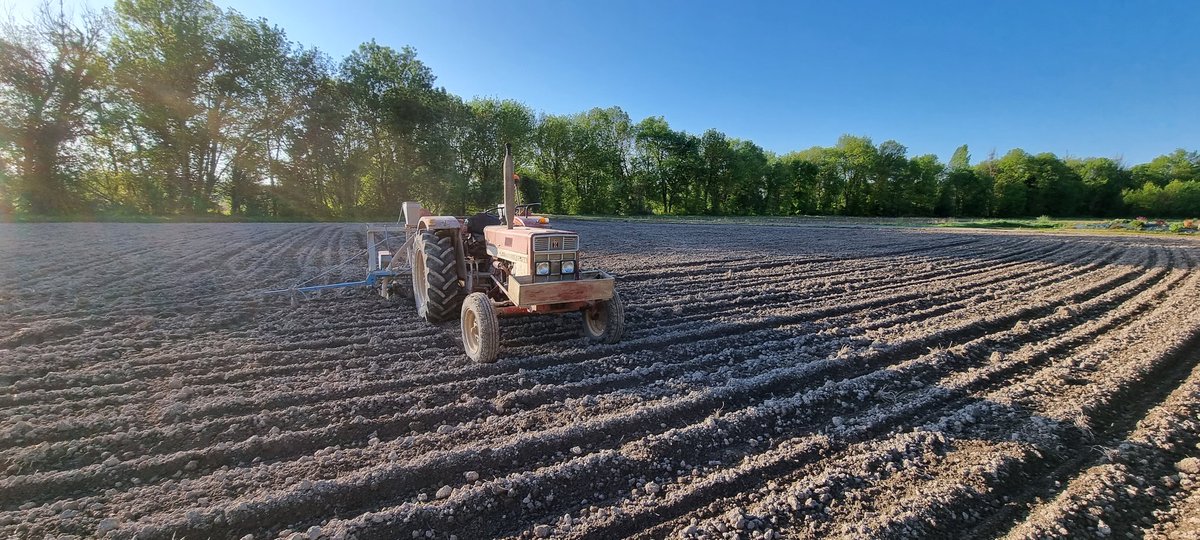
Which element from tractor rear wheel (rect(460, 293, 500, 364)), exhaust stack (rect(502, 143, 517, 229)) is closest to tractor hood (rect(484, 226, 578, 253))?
exhaust stack (rect(502, 143, 517, 229))

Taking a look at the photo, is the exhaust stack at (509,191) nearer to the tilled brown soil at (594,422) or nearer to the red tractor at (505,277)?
the red tractor at (505,277)

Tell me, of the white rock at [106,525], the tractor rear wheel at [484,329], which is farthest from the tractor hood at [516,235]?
the white rock at [106,525]

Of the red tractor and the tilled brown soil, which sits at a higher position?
the red tractor

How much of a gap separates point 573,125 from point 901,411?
153ft

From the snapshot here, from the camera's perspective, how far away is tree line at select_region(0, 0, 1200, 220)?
2227 centimetres

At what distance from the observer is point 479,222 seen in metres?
6.39

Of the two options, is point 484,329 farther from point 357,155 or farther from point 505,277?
point 357,155

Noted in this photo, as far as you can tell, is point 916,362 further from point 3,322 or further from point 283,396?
point 3,322

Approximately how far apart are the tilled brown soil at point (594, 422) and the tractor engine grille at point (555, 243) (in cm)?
106

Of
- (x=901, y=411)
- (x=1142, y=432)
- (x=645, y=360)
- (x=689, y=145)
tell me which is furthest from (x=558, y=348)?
(x=689, y=145)

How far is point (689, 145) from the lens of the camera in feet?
166

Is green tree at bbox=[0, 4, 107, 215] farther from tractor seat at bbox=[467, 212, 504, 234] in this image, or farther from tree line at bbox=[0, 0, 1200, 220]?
tractor seat at bbox=[467, 212, 504, 234]

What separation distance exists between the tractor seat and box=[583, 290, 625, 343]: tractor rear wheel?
200 centimetres

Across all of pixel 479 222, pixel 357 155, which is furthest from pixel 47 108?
pixel 479 222
